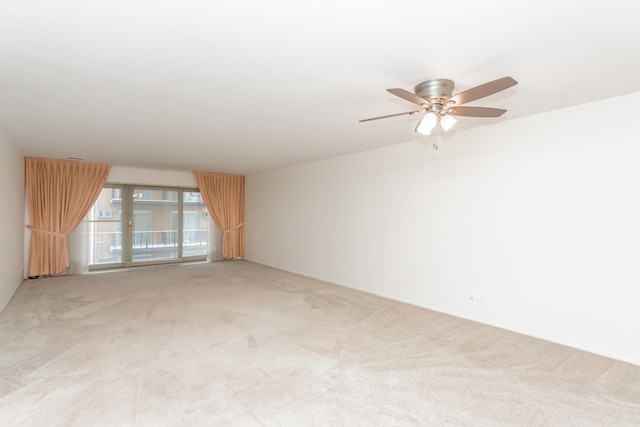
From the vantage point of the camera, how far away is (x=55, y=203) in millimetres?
5738

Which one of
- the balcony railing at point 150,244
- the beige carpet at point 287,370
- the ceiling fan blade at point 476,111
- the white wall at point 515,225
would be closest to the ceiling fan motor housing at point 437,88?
the ceiling fan blade at point 476,111

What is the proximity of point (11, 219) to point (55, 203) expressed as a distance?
144 cm

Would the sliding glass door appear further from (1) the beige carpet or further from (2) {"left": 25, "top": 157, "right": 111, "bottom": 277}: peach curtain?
(1) the beige carpet

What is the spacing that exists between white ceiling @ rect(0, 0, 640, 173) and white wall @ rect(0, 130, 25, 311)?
2.47ft

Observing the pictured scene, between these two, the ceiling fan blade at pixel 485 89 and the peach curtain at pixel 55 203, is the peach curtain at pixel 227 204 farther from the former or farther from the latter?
the ceiling fan blade at pixel 485 89

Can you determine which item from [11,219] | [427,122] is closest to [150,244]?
[11,219]

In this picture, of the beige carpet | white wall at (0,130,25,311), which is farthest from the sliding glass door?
the beige carpet

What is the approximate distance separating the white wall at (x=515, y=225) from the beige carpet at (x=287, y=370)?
0.31 m

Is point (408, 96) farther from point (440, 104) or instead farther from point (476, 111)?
point (476, 111)

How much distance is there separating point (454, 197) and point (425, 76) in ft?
6.44

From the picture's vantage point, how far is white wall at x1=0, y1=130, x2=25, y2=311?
387 cm

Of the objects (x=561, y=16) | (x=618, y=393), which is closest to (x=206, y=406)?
(x=618, y=393)

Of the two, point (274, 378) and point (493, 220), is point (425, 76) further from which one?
point (274, 378)

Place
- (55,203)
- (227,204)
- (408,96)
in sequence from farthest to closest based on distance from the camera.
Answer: (227,204) → (55,203) → (408,96)
